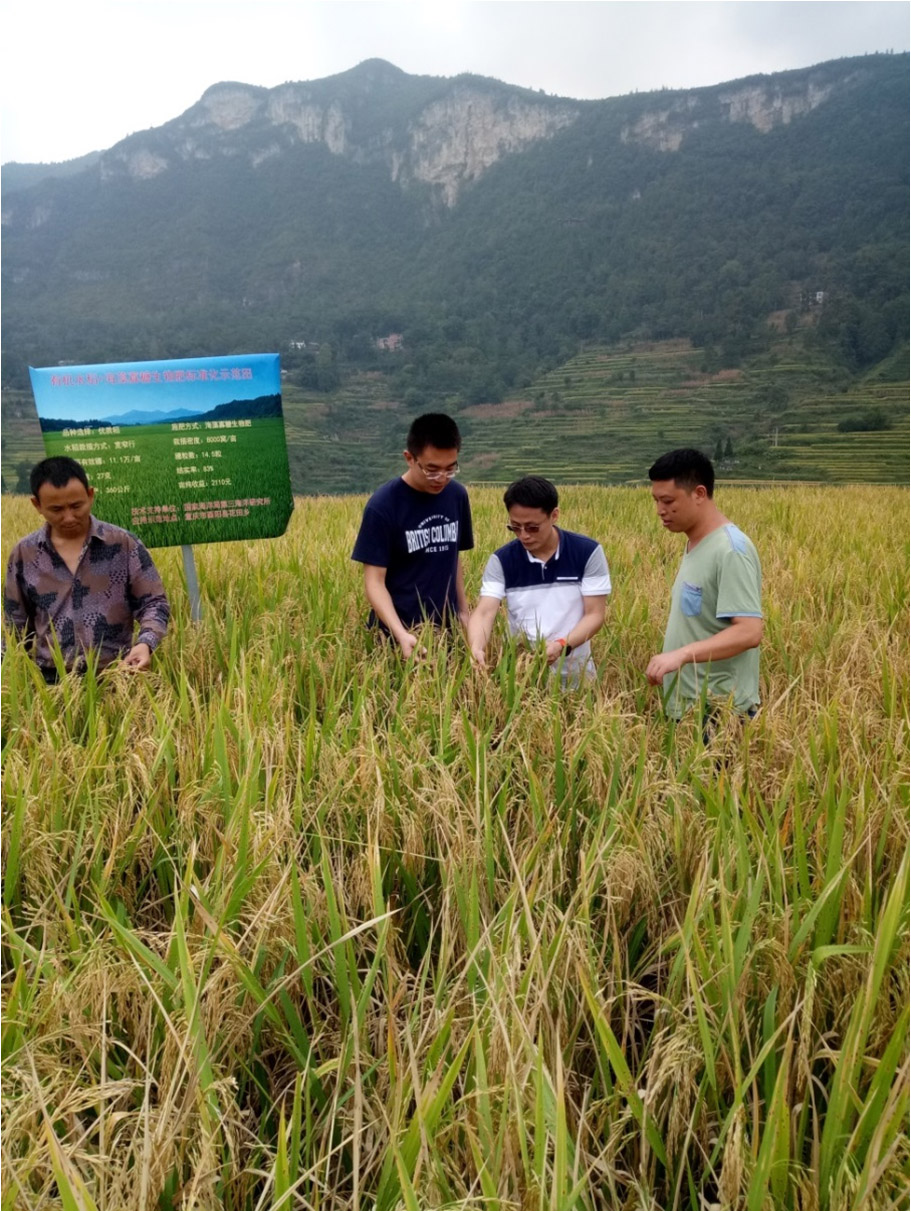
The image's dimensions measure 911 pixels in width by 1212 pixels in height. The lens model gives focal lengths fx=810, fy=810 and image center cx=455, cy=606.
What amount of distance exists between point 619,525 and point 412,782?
7.24 meters

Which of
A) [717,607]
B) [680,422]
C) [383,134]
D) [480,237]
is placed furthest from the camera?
[383,134]

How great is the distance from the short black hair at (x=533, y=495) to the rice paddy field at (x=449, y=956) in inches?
21.5

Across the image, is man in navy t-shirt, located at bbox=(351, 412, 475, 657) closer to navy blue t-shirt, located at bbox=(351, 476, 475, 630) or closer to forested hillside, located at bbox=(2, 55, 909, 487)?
navy blue t-shirt, located at bbox=(351, 476, 475, 630)

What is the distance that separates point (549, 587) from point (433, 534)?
556mm

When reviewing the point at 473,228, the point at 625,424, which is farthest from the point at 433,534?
the point at 473,228

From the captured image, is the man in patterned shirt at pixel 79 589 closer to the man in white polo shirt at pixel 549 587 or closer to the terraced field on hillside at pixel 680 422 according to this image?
the man in white polo shirt at pixel 549 587

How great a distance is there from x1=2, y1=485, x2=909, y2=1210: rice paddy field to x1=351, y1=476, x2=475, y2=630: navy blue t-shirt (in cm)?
67

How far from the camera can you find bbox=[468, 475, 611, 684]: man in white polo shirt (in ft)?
9.43

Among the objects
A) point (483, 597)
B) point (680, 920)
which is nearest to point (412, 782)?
point (680, 920)

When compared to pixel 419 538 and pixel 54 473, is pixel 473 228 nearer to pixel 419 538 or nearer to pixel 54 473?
pixel 419 538

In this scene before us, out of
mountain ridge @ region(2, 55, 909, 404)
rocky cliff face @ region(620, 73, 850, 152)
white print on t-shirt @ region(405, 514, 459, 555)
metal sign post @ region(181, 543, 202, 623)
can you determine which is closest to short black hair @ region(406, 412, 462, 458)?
white print on t-shirt @ region(405, 514, 459, 555)

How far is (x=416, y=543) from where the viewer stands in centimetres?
318

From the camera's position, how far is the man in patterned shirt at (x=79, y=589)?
2.83 m

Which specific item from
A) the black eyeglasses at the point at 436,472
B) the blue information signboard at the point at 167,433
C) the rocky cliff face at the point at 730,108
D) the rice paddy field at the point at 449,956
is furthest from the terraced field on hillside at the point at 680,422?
the rocky cliff face at the point at 730,108
